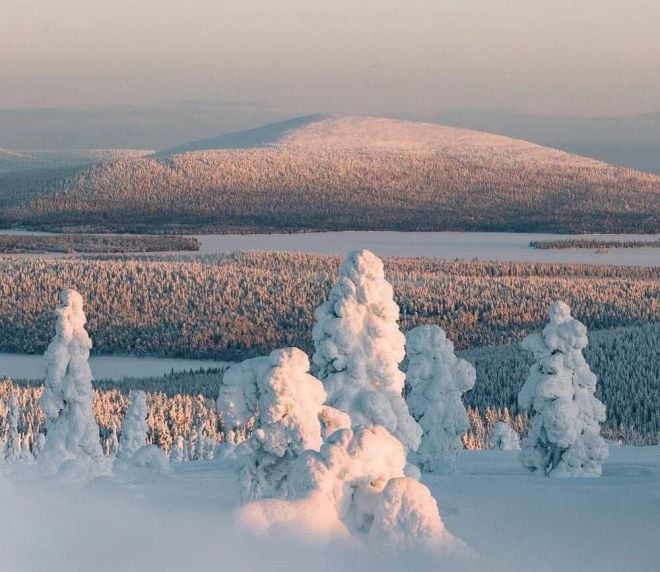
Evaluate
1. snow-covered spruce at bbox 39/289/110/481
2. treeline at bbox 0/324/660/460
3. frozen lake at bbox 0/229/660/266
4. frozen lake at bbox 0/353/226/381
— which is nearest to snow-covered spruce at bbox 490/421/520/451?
treeline at bbox 0/324/660/460

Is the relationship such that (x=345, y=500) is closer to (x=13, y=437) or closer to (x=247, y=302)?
(x=13, y=437)

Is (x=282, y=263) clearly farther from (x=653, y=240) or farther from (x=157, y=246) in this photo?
(x=653, y=240)

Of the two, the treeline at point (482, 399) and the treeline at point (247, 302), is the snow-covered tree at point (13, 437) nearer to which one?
the treeline at point (482, 399)

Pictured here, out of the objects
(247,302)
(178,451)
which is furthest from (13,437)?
(247,302)

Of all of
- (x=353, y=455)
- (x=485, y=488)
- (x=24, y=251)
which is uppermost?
(x=353, y=455)

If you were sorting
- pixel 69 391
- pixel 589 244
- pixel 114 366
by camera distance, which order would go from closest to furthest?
1. pixel 69 391
2. pixel 114 366
3. pixel 589 244

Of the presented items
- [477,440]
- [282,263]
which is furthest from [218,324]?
[477,440]

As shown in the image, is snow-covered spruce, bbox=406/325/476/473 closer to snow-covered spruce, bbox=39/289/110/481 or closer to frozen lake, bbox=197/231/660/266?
snow-covered spruce, bbox=39/289/110/481
